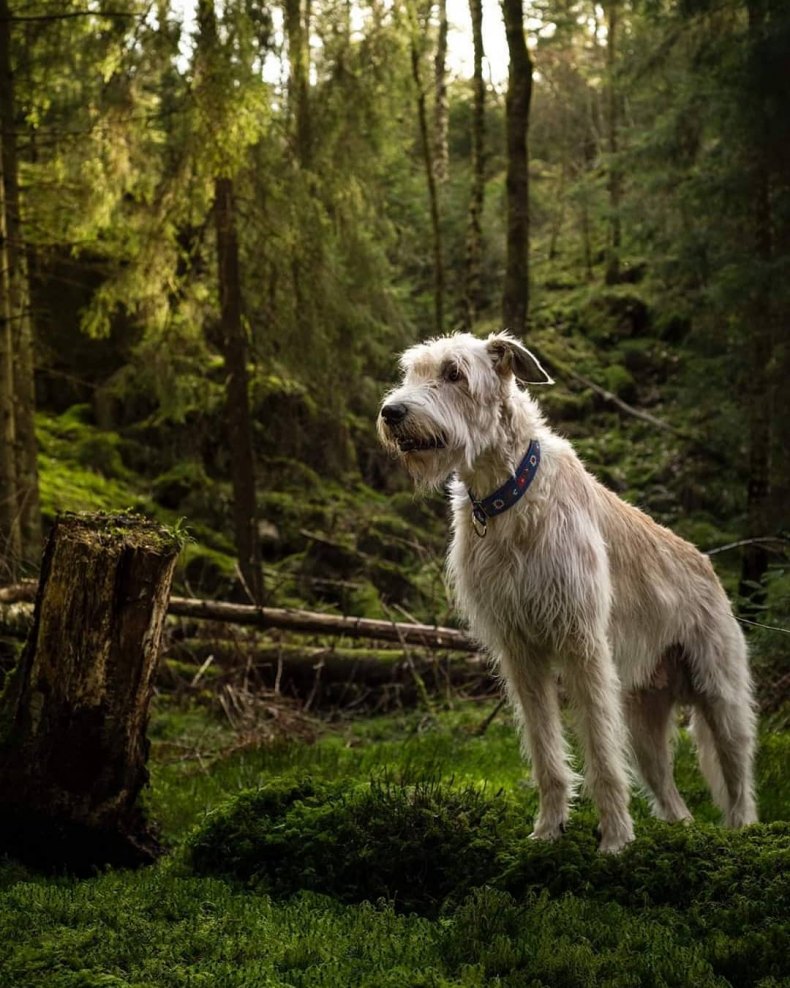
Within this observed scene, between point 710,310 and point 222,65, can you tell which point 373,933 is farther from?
point 710,310

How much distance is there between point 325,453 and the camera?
16.9 metres

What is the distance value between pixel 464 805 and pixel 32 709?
220 cm

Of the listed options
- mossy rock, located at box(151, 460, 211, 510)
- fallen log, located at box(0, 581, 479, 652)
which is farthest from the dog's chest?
mossy rock, located at box(151, 460, 211, 510)

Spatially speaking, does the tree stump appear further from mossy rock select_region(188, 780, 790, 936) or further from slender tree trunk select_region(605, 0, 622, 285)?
slender tree trunk select_region(605, 0, 622, 285)

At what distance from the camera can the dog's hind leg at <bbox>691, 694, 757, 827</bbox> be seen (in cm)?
567

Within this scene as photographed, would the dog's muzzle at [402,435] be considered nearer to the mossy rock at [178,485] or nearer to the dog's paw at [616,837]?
the dog's paw at [616,837]

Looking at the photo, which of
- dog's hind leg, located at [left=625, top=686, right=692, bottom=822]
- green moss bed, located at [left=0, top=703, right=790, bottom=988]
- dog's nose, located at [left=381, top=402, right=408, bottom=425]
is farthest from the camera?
dog's hind leg, located at [left=625, top=686, right=692, bottom=822]

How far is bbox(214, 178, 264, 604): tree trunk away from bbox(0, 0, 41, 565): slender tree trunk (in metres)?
2.16

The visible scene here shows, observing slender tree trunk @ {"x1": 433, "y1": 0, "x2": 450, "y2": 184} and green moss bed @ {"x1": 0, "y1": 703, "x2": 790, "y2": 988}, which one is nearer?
green moss bed @ {"x1": 0, "y1": 703, "x2": 790, "y2": 988}

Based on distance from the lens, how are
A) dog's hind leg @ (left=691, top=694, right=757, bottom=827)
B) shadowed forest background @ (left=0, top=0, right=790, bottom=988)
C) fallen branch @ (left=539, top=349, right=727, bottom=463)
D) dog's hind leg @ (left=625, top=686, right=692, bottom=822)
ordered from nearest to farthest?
shadowed forest background @ (left=0, top=0, right=790, bottom=988) → dog's hind leg @ (left=691, top=694, right=757, bottom=827) → dog's hind leg @ (left=625, top=686, right=692, bottom=822) → fallen branch @ (left=539, top=349, right=727, bottom=463)

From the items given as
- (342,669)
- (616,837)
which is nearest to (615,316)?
(342,669)

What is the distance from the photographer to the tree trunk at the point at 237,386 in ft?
38.7

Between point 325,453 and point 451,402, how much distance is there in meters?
12.1

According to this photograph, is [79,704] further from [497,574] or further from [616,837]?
[616,837]
